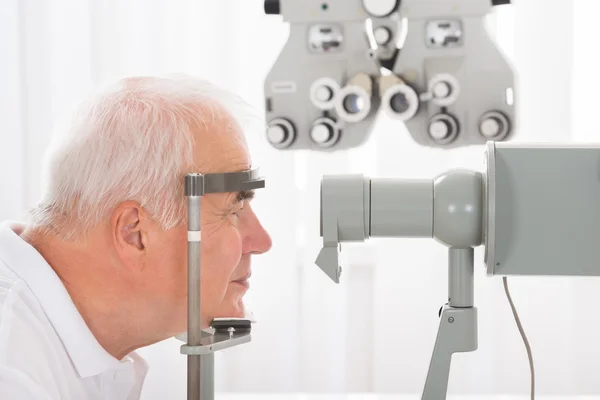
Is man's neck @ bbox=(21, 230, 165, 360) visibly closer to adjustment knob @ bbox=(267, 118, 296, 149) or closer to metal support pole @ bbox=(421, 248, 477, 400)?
metal support pole @ bbox=(421, 248, 477, 400)

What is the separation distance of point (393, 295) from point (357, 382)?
0.28 m

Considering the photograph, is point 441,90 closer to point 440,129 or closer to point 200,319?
point 440,129

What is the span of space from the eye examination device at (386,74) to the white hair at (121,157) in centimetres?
61

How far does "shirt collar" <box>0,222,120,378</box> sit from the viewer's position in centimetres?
117

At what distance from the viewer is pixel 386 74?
71.5 inches

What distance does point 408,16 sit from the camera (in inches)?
68.7

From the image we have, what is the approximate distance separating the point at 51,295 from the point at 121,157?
0.22 m

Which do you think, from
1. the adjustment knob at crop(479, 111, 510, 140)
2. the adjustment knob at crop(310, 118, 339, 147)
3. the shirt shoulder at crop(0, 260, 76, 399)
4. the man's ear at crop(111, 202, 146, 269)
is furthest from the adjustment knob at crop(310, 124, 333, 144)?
the shirt shoulder at crop(0, 260, 76, 399)

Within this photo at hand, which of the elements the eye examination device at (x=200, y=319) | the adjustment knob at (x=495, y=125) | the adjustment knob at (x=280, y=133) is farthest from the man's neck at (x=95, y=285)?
the adjustment knob at (x=495, y=125)

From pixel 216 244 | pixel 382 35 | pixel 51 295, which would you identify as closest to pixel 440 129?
pixel 382 35

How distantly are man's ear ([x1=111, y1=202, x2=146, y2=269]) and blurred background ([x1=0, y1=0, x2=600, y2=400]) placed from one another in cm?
116

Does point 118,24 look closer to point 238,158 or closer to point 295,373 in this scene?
point 295,373

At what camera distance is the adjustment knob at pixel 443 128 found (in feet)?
5.90

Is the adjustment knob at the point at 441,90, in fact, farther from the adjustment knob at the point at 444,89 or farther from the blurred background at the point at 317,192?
the blurred background at the point at 317,192
